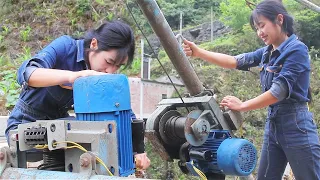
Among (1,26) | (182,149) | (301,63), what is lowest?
(182,149)

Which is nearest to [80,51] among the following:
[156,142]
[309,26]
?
[156,142]

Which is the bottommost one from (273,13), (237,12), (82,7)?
(273,13)

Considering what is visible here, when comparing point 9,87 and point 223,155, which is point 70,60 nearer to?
point 223,155

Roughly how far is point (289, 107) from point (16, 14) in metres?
6.86

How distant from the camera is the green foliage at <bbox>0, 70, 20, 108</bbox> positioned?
5253 millimetres

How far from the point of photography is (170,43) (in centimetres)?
192

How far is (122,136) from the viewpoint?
1444 millimetres

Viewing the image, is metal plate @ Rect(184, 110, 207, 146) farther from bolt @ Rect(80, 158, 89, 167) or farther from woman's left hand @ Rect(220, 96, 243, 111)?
bolt @ Rect(80, 158, 89, 167)

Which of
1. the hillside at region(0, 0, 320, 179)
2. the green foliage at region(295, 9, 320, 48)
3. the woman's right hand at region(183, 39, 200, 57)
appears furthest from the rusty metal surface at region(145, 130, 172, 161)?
the green foliage at region(295, 9, 320, 48)

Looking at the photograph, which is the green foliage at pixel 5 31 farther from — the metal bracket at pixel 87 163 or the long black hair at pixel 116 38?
the metal bracket at pixel 87 163

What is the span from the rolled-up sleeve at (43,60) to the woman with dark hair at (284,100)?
89cm

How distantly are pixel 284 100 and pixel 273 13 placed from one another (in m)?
0.50

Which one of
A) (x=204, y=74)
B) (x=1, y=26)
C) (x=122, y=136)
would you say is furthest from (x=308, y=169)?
(x=1, y=26)

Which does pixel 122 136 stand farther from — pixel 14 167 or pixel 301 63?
pixel 301 63
